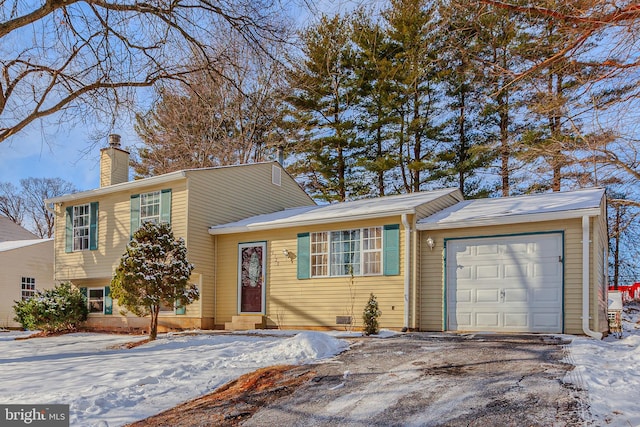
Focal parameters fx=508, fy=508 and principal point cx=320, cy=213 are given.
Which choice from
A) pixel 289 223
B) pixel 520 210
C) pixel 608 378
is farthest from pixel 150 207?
pixel 608 378

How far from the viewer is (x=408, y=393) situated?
17.2 feet

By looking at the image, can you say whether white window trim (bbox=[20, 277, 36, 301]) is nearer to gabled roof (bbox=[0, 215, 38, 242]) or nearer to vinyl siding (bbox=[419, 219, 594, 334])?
gabled roof (bbox=[0, 215, 38, 242])

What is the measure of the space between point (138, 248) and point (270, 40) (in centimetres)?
513

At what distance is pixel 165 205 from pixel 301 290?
4244 mm

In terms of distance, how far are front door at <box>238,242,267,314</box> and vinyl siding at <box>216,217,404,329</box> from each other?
0.42ft

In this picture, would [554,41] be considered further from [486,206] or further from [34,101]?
[34,101]

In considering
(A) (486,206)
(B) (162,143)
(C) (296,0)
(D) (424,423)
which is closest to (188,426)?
(D) (424,423)

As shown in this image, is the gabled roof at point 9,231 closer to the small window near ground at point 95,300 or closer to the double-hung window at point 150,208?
the small window near ground at point 95,300

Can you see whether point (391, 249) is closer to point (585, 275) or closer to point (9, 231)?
point (585, 275)

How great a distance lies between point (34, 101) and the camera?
32.7ft

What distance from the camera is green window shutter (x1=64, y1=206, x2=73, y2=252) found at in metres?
15.1

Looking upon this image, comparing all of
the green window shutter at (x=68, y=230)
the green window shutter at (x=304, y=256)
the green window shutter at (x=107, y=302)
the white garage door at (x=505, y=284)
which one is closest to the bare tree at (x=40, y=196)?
the green window shutter at (x=68, y=230)

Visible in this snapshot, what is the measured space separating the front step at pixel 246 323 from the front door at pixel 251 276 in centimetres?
34

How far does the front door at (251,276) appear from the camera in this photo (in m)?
12.6
